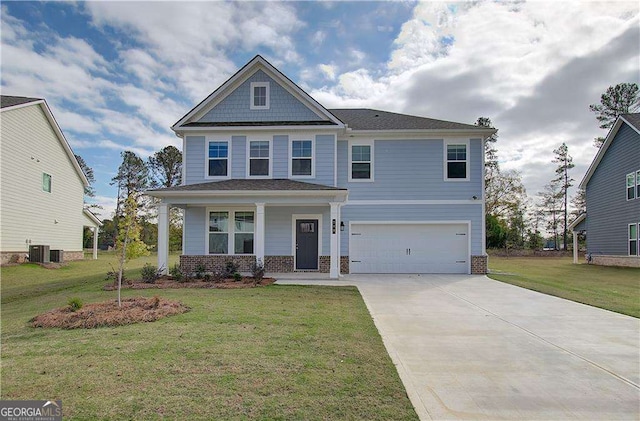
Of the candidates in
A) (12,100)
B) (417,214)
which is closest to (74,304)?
(417,214)

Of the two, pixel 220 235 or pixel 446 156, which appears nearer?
pixel 220 235

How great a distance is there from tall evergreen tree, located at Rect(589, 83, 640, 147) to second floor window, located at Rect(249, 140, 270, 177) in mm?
30824

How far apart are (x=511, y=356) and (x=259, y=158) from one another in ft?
41.0

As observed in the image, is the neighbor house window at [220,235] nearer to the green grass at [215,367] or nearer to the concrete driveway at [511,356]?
the concrete driveway at [511,356]

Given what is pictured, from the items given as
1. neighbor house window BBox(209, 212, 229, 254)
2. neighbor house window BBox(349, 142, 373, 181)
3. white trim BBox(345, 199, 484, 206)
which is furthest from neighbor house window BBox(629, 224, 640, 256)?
neighbor house window BBox(209, 212, 229, 254)

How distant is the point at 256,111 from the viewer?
16297 mm

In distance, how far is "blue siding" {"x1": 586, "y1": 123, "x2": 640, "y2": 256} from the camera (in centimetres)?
2152

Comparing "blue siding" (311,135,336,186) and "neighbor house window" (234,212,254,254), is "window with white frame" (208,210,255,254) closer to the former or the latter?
"neighbor house window" (234,212,254,254)

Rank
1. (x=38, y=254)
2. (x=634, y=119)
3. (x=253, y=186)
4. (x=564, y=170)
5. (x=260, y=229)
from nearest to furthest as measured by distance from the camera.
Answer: (x=260, y=229)
(x=253, y=186)
(x=38, y=254)
(x=634, y=119)
(x=564, y=170)

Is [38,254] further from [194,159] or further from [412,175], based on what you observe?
[412,175]

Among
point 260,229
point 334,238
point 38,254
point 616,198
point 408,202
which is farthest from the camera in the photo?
point 616,198

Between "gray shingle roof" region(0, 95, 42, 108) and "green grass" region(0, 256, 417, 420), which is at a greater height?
"gray shingle roof" region(0, 95, 42, 108)

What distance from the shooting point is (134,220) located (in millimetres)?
8547

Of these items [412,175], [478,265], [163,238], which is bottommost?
[478,265]
